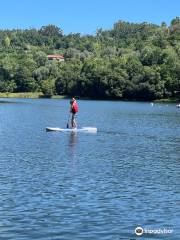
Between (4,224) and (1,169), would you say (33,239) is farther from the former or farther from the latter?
(1,169)

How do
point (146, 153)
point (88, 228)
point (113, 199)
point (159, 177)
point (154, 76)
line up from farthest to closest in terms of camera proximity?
point (154, 76) < point (146, 153) < point (159, 177) < point (113, 199) < point (88, 228)

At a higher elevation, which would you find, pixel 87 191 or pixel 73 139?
pixel 87 191

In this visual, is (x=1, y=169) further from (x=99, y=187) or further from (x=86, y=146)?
(x=86, y=146)

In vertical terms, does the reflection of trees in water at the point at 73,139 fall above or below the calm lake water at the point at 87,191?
below

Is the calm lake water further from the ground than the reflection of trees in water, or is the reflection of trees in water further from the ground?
the calm lake water

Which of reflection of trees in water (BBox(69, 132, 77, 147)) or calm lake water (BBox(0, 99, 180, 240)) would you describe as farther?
reflection of trees in water (BBox(69, 132, 77, 147))

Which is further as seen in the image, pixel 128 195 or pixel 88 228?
pixel 128 195

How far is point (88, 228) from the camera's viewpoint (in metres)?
19.0

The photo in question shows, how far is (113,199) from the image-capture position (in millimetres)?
23609

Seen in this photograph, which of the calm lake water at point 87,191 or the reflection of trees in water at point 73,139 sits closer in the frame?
the calm lake water at point 87,191

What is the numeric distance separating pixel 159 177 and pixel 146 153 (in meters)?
12.1

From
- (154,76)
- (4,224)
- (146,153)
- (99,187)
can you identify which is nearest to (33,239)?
(4,224)

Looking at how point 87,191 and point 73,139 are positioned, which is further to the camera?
point 73,139

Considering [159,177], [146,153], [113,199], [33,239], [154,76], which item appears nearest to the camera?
[33,239]
